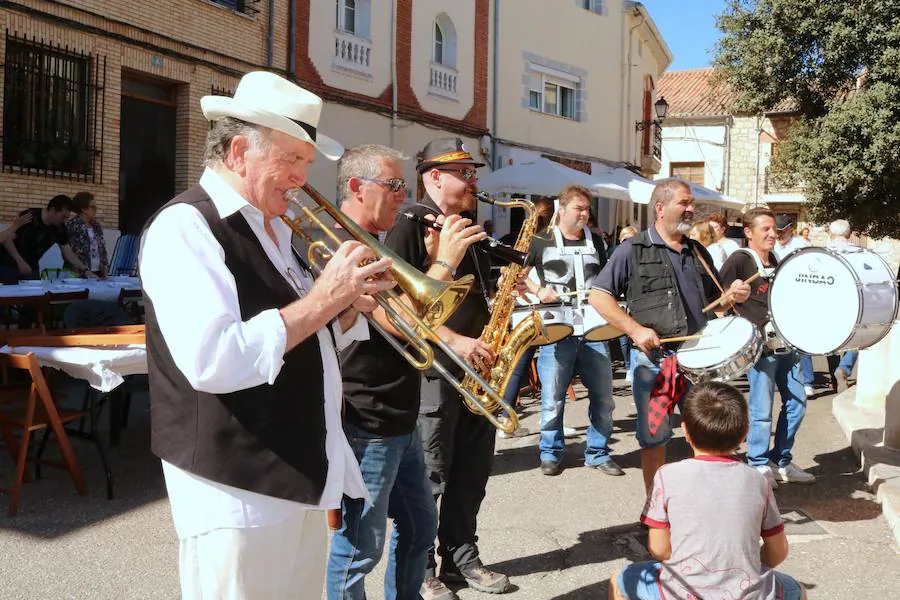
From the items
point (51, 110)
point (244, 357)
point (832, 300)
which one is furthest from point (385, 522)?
point (51, 110)

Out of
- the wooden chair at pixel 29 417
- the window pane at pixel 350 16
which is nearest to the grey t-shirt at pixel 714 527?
the wooden chair at pixel 29 417

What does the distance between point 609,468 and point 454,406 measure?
8.62ft

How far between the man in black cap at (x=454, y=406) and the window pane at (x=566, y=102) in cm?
1826

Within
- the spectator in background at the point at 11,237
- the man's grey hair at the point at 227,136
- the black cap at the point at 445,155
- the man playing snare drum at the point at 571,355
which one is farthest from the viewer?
the spectator in background at the point at 11,237

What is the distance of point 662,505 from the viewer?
2797 mm

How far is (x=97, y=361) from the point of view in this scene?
461 centimetres

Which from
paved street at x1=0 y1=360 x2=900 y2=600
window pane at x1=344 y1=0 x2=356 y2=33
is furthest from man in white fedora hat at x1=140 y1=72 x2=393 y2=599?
window pane at x1=344 y1=0 x2=356 y2=33

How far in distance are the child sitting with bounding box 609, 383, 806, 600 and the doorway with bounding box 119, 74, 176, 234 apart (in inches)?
406

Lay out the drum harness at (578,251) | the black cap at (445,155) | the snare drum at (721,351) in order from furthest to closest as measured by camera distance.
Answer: the drum harness at (578,251) < the snare drum at (721,351) < the black cap at (445,155)

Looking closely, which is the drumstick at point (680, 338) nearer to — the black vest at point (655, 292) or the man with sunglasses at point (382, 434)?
the black vest at point (655, 292)

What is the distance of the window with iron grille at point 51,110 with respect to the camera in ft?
31.8

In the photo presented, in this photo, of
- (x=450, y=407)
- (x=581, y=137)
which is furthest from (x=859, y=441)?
(x=581, y=137)

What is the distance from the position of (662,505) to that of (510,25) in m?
17.6

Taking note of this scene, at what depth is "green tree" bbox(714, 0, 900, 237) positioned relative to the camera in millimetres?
16875
